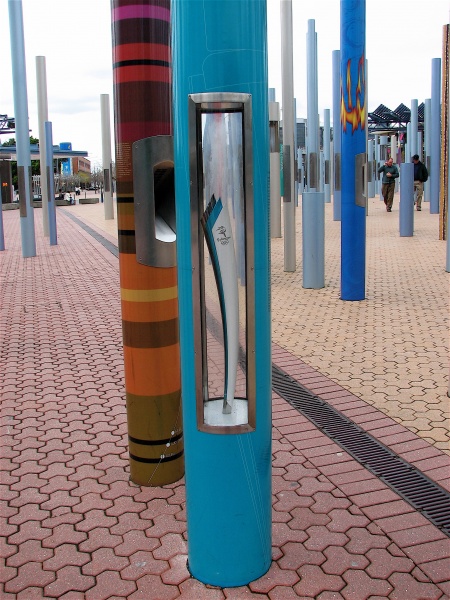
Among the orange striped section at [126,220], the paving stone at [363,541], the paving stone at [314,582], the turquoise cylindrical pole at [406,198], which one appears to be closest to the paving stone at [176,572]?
the paving stone at [314,582]

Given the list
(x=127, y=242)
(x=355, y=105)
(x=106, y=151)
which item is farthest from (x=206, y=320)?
(x=106, y=151)

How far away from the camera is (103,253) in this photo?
Answer: 50.5 feet

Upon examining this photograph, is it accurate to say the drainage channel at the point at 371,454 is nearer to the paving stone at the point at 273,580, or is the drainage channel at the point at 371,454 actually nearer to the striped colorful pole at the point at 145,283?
the paving stone at the point at 273,580

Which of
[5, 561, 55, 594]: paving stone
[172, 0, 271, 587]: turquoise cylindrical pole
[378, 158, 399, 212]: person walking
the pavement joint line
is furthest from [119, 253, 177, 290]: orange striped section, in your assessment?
[378, 158, 399, 212]: person walking

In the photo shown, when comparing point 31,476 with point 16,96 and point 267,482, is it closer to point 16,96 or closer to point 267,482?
point 267,482

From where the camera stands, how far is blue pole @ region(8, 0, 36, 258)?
46.0ft

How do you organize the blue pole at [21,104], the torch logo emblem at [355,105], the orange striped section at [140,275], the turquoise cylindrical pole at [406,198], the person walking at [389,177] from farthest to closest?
1. the person walking at [389,177]
2. the turquoise cylindrical pole at [406,198]
3. the blue pole at [21,104]
4. the torch logo emblem at [355,105]
5. the orange striped section at [140,275]

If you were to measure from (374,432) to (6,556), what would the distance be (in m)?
2.42

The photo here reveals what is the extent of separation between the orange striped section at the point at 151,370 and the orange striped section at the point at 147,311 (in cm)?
17

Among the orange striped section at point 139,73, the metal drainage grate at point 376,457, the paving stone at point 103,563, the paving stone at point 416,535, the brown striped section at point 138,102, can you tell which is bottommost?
the paving stone at point 103,563

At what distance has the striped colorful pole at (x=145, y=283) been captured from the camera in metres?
3.54

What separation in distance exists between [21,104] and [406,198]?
8.40m

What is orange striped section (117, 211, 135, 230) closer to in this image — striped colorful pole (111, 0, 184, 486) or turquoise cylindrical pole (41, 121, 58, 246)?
striped colorful pole (111, 0, 184, 486)

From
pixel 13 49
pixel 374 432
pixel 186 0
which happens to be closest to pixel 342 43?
pixel 374 432
